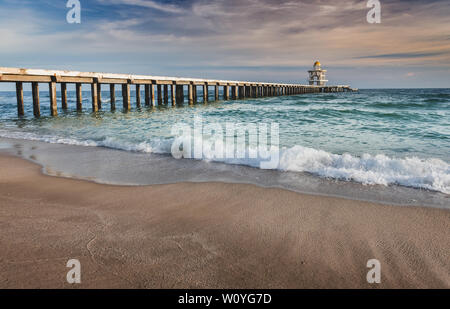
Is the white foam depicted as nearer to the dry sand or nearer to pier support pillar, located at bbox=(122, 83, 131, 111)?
the dry sand

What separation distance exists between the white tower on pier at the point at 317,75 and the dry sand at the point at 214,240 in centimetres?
7017

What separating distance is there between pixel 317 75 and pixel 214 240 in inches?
2824

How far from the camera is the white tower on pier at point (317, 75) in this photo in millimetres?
67875

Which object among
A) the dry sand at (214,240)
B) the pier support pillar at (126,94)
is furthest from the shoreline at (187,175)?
the pier support pillar at (126,94)

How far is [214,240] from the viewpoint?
2.40 metres

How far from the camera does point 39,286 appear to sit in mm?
1797

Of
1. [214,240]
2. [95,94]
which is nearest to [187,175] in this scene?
[214,240]

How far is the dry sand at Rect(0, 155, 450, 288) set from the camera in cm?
191

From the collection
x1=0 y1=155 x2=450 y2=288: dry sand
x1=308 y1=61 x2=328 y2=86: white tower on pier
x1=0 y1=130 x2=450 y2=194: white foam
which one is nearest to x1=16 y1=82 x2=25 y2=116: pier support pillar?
x1=0 y1=130 x2=450 y2=194: white foam

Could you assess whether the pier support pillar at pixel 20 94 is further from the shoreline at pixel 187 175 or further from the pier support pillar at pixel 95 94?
the shoreline at pixel 187 175

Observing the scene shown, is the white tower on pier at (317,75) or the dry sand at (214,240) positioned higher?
the white tower on pier at (317,75)
